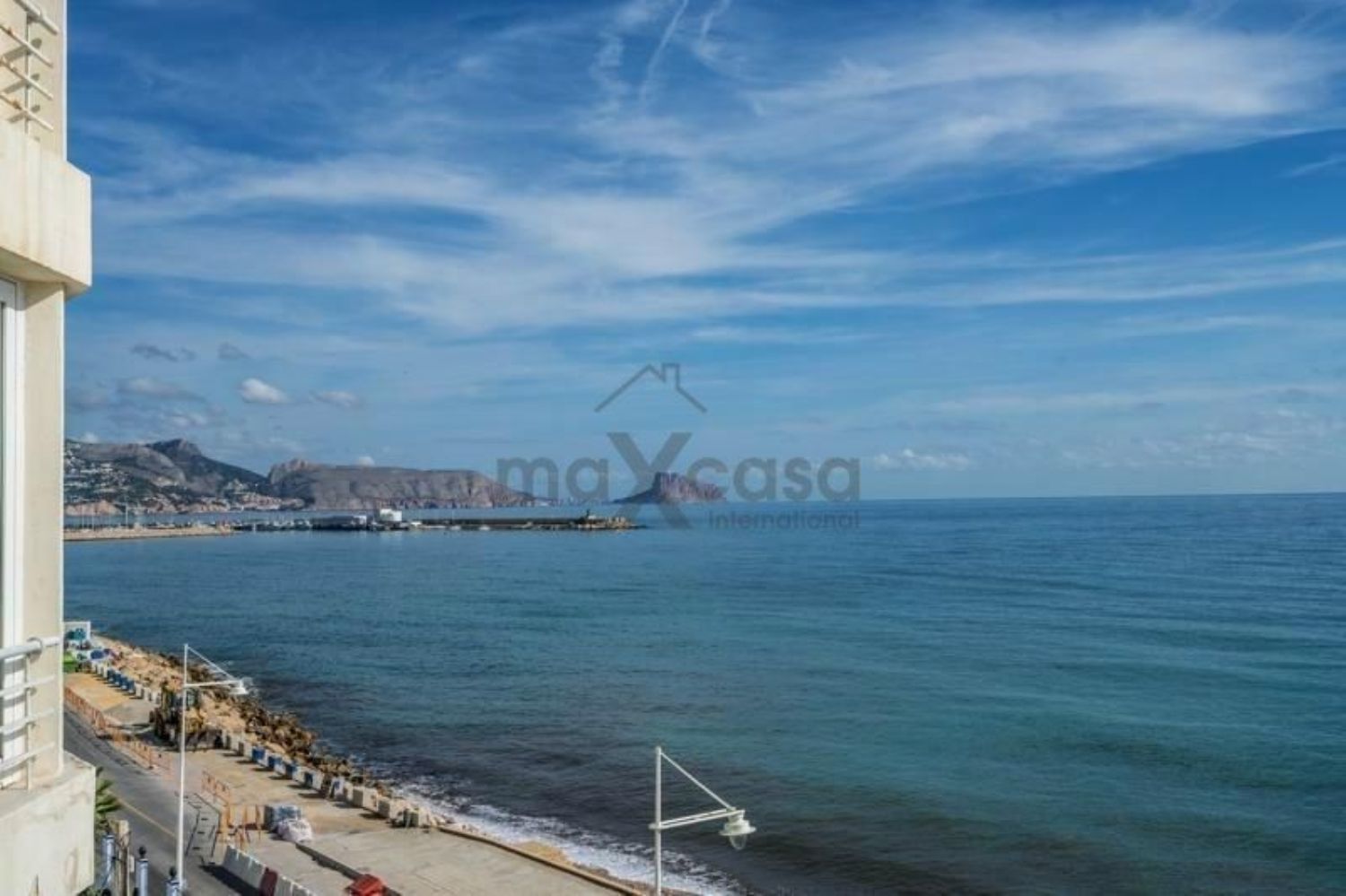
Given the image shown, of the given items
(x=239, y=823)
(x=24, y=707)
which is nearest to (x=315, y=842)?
(x=239, y=823)

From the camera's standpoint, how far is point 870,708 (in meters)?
44.6

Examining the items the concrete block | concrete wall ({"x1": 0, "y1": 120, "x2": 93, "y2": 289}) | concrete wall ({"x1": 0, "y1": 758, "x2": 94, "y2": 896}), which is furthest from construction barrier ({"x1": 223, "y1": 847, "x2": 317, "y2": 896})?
concrete wall ({"x1": 0, "y1": 120, "x2": 93, "y2": 289})

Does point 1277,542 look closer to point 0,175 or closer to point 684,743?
point 684,743

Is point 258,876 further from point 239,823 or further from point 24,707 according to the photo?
point 24,707

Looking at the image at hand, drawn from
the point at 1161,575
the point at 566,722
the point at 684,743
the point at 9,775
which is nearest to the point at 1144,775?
the point at 684,743

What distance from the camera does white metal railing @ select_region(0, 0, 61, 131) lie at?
5337 millimetres

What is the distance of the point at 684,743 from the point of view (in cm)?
3956

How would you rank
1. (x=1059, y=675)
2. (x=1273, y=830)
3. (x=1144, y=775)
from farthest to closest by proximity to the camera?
(x=1059, y=675), (x=1144, y=775), (x=1273, y=830)

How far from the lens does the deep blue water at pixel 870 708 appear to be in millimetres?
29234

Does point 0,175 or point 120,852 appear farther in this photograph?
point 120,852

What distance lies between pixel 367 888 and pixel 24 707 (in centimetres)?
1884

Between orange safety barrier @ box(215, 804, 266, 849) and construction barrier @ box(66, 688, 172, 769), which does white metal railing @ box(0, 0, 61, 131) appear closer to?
orange safety barrier @ box(215, 804, 266, 849)

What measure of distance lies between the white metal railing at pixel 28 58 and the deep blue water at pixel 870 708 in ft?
82.1

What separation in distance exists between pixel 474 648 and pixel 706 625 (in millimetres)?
14943
